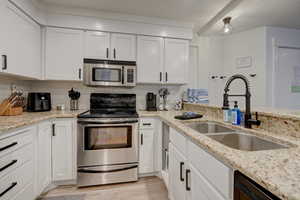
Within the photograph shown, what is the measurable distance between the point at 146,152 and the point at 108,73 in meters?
1.31

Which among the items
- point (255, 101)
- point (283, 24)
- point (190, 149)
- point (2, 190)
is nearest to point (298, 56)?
point (283, 24)

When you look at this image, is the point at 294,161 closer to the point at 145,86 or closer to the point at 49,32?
the point at 145,86

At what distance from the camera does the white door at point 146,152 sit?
2.21 meters

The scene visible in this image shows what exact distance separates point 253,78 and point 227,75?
0.47 meters

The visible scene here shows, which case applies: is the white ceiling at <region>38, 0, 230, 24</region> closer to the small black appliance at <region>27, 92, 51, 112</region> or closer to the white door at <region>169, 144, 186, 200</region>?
the small black appliance at <region>27, 92, 51, 112</region>

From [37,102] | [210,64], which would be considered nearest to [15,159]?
[37,102]

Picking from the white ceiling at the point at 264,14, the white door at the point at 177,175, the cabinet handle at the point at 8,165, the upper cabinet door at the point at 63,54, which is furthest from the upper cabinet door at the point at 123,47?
the cabinet handle at the point at 8,165

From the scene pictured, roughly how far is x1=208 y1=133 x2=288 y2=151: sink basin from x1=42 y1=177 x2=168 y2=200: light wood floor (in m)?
1.06

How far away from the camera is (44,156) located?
186cm

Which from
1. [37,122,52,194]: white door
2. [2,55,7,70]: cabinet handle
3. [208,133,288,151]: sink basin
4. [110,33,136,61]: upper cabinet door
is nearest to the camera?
[208,133,288,151]: sink basin

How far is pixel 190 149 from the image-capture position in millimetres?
1163

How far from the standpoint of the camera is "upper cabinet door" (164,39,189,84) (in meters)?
2.66

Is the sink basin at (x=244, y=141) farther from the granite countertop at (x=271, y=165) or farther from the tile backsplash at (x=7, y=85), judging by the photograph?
the tile backsplash at (x=7, y=85)

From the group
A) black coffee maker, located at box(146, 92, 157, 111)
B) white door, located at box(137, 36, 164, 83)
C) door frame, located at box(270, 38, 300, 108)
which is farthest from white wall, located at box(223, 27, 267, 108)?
black coffee maker, located at box(146, 92, 157, 111)
